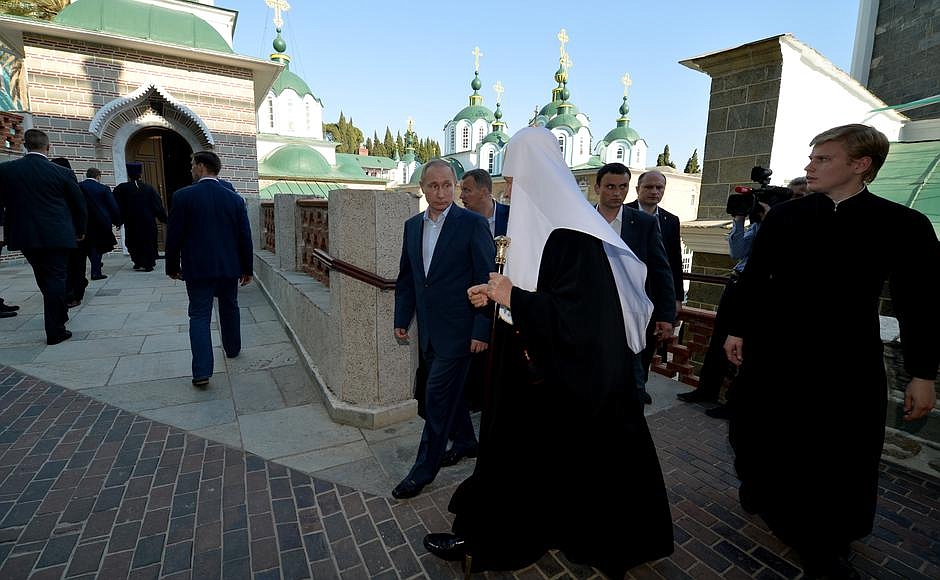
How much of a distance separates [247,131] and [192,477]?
1325cm

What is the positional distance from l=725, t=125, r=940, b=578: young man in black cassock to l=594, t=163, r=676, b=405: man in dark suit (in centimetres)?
116

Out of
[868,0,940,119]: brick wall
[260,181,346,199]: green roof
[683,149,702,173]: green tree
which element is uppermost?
[683,149,702,173]: green tree

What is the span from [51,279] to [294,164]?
1045 inches

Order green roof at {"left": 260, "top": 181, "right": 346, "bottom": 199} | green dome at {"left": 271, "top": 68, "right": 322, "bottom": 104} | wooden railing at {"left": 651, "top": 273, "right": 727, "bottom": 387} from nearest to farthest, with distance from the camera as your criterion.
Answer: wooden railing at {"left": 651, "top": 273, "right": 727, "bottom": 387}, green roof at {"left": 260, "top": 181, "right": 346, "bottom": 199}, green dome at {"left": 271, "top": 68, "right": 322, "bottom": 104}

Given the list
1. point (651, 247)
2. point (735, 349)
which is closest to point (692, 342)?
point (651, 247)

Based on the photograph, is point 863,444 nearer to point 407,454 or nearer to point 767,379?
point 767,379

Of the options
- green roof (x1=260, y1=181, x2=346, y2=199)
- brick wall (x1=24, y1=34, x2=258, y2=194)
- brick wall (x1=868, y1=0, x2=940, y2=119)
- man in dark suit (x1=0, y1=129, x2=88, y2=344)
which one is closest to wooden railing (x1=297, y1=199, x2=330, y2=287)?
man in dark suit (x1=0, y1=129, x2=88, y2=344)

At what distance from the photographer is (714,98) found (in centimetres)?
666

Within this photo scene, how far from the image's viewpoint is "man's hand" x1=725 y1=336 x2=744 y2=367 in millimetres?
2705

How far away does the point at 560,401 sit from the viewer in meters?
2.02

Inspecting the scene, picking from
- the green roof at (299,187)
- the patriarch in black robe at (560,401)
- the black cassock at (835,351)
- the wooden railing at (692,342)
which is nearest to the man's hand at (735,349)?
the black cassock at (835,351)

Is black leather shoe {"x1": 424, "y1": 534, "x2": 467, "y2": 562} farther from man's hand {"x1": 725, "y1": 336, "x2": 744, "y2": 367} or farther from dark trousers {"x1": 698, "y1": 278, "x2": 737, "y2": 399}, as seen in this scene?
dark trousers {"x1": 698, "y1": 278, "x2": 737, "y2": 399}

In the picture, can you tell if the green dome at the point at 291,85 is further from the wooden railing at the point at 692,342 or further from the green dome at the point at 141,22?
the wooden railing at the point at 692,342

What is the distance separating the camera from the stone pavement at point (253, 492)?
88.0 inches
